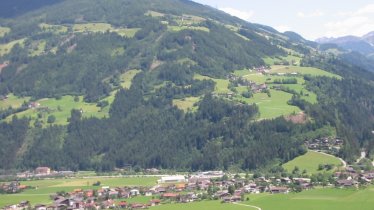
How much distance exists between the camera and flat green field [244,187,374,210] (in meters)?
111

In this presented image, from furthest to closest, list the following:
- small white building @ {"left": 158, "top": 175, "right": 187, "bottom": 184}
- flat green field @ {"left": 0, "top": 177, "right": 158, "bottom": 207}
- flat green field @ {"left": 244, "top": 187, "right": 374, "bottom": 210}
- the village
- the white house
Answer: the white house
small white building @ {"left": 158, "top": 175, "right": 187, "bottom": 184}
flat green field @ {"left": 0, "top": 177, "right": 158, "bottom": 207}
the village
flat green field @ {"left": 244, "top": 187, "right": 374, "bottom": 210}

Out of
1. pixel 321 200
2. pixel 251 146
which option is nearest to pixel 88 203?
pixel 321 200

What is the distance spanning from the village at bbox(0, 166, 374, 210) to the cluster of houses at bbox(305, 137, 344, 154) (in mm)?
19102

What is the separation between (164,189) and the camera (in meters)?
142

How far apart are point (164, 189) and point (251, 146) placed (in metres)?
38.8

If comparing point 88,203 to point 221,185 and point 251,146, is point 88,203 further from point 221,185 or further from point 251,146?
point 251,146

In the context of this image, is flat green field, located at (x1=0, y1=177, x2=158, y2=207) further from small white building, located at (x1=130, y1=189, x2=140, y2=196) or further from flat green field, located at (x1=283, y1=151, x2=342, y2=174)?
flat green field, located at (x1=283, y1=151, x2=342, y2=174)

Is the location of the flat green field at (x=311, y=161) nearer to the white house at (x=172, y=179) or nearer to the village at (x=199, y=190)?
the village at (x=199, y=190)

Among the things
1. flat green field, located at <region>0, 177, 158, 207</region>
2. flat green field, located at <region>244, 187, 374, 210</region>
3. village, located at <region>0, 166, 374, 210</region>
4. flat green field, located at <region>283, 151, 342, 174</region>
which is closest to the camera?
flat green field, located at <region>244, 187, 374, 210</region>

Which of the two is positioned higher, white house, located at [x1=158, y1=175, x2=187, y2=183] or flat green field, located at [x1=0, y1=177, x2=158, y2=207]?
white house, located at [x1=158, y1=175, x2=187, y2=183]

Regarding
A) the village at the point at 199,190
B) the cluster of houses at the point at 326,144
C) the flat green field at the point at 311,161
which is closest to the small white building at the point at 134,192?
the village at the point at 199,190

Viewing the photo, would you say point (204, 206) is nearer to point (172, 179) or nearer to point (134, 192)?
point (134, 192)

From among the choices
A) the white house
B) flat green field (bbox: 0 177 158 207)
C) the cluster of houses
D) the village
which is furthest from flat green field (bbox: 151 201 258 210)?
the cluster of houses

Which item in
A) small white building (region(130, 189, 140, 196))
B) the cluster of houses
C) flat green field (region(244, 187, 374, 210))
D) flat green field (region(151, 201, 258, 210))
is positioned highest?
the cluster of houses
